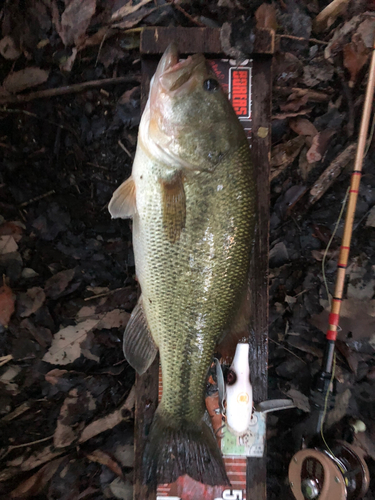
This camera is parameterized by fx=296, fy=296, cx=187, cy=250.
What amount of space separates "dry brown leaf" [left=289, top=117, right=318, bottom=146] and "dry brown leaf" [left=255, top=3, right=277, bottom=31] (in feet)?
1.96

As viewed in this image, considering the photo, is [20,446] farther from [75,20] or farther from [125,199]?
[75,20]

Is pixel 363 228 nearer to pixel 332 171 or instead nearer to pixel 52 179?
pixel 332 171

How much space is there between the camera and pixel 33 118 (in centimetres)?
193

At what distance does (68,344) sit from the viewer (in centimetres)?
194

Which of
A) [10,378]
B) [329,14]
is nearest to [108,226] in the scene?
[10,378]

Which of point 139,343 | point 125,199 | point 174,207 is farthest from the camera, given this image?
point 139,343

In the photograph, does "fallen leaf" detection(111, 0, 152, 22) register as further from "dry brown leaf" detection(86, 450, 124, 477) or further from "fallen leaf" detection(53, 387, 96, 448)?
"dry brown leaf" detection(86, 450, 124, 477)

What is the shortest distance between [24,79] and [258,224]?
1.75 meters

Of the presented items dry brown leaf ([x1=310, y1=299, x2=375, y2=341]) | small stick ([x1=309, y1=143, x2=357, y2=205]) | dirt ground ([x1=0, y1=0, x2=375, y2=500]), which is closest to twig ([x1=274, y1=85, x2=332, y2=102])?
dirt ground ([x1=0, y1=0, x2=375, y2=500])

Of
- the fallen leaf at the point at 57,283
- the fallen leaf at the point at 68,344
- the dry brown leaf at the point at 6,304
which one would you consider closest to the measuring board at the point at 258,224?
the fallen leaf at the point at 68,344

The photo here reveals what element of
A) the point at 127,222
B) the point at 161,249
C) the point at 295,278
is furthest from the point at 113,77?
the point at 295,278

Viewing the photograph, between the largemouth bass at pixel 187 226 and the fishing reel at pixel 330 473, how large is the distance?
53 centimetres

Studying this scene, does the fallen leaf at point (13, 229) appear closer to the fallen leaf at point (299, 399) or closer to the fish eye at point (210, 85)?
the fish eye at point (210, 85)

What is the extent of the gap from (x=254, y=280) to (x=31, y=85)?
6.21 ft
